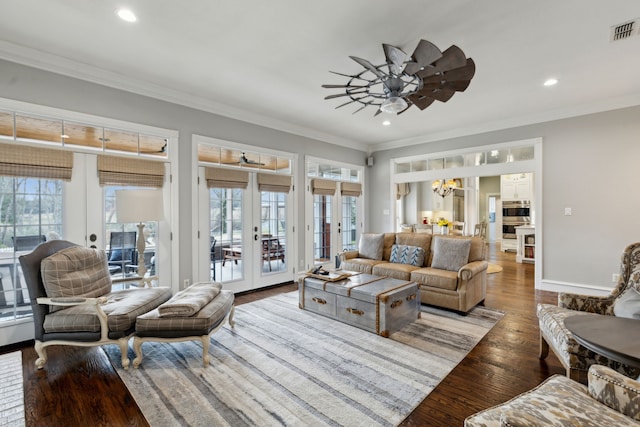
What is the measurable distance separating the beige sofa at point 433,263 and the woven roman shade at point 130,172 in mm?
2988

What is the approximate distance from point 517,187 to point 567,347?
897cm

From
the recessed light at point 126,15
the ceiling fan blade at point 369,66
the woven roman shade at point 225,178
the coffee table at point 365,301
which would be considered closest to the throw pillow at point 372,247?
the coffee table at point 365,301

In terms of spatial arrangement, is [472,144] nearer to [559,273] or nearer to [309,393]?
[559,273]

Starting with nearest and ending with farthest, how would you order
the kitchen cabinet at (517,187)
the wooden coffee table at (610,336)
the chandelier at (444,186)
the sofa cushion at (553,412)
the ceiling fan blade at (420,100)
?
the sofa cushion at (553,412) < the wooden coffee table at (610,336) < the ceiling fan blade at (420,100) < the chandelier at (444,186) < the kitchen cabinet at (517,187)

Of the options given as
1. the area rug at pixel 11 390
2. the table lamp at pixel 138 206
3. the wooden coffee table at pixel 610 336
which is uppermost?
the table lamp at pixel 138 206

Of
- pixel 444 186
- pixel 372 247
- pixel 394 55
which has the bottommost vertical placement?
pixel 372 247

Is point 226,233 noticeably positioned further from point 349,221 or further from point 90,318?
point 349,221

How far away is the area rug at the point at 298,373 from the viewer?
1.94m

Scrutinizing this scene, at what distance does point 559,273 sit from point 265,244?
4764 millimetres

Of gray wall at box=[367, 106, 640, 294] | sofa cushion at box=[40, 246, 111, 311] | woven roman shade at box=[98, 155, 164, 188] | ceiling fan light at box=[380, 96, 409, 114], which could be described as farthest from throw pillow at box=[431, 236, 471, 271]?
sofa cushion at box=[40, 246, 111, 311]

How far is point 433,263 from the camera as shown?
4.28m

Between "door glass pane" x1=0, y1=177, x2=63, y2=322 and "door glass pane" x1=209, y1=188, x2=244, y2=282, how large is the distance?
1.80 metres

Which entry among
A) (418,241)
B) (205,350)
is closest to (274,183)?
(418,241)

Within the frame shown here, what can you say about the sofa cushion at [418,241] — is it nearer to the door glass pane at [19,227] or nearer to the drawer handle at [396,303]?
the drawer handle at [396,303]
